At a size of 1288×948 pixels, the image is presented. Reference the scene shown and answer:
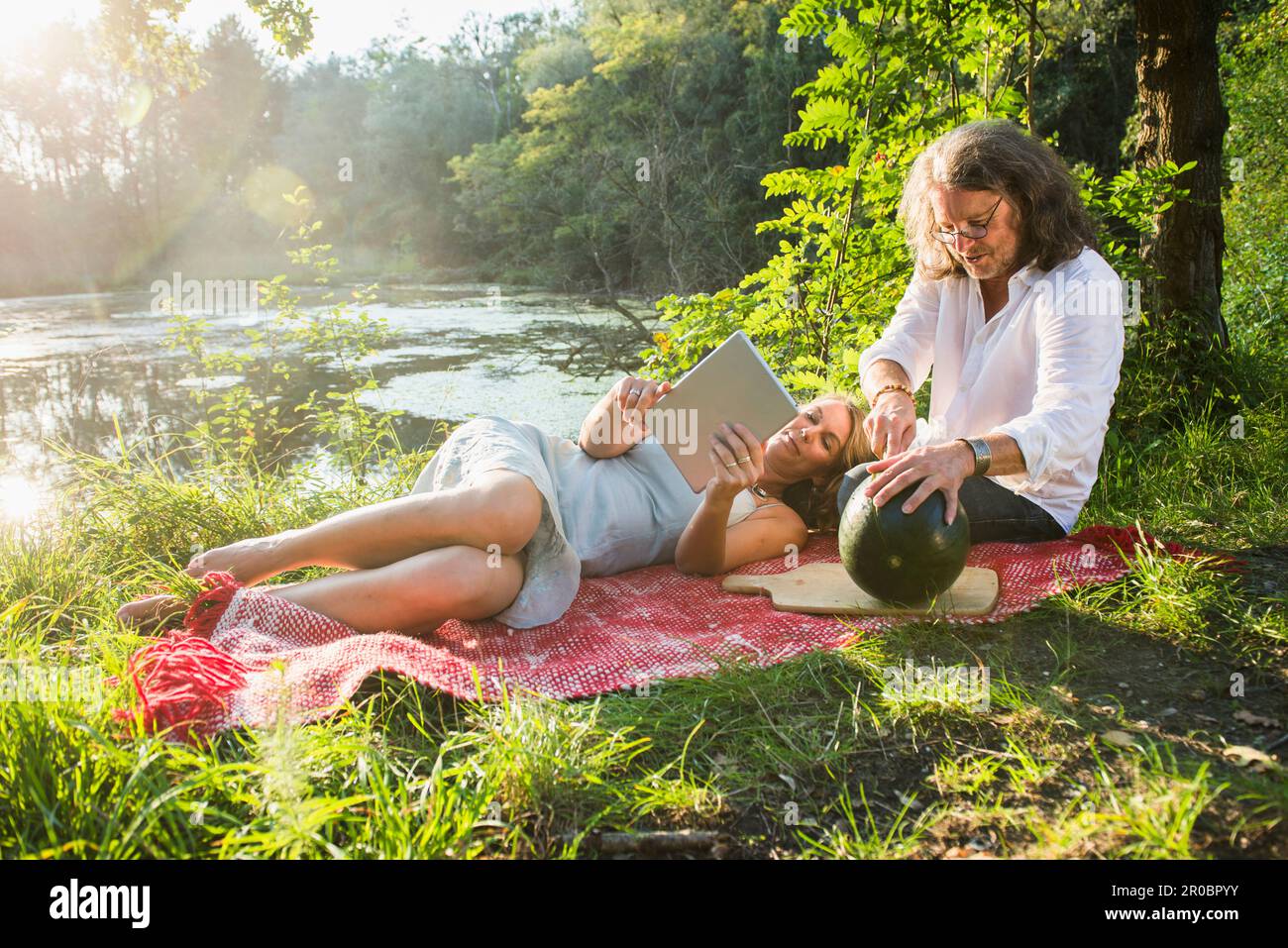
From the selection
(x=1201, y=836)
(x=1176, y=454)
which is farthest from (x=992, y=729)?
(x=1176, y=454)

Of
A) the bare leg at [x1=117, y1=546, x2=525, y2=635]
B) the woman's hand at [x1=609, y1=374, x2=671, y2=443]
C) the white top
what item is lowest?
the bare leg at [x1=117, y1=546, x2=525, y2=635]

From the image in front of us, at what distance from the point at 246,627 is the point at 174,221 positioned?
2002cm

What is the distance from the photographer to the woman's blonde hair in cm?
339

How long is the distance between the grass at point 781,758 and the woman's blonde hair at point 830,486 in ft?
2.96

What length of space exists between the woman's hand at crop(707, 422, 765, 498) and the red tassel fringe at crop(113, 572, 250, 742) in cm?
147

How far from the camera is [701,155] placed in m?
16.2

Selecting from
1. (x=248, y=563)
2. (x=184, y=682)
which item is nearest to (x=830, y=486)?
(x=248, y=563)

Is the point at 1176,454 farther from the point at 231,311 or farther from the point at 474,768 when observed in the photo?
the point at 231,311

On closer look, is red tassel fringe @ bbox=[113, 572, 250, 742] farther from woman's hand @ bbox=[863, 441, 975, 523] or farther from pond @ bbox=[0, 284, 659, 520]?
pond @ bbox=[0, 284, 659, 520]

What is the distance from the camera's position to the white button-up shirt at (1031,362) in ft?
9.00

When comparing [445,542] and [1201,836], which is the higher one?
[445,542]

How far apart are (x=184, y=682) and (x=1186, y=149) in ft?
16.1

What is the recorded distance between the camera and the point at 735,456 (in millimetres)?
2855

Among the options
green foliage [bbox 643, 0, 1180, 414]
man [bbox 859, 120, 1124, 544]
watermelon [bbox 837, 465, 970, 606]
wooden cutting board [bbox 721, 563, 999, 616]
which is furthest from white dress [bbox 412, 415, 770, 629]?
green foliage [bbox 643, 0, 1180, 414]
